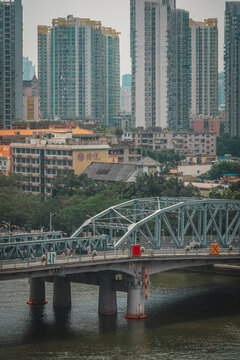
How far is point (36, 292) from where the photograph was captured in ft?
297

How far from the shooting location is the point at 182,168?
199m

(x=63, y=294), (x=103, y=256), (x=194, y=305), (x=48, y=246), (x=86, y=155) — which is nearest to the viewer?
(x=103, y=256)

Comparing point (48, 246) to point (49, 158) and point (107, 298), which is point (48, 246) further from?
point (49, 158)

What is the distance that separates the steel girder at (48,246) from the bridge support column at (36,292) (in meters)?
4.12

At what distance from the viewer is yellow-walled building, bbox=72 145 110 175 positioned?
164m

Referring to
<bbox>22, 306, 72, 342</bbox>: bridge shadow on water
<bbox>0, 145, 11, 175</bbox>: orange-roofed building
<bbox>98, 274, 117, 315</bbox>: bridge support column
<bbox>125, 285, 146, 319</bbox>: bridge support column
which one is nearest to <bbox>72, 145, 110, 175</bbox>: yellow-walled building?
<bbox>0, 145, 11, 175</bbox>: orange-roofed building

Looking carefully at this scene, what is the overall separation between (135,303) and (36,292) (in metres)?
11.3

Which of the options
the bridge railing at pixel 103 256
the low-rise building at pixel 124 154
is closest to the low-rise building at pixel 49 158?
the low-rise building at pixel 124 154

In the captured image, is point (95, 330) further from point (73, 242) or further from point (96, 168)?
point (96, 168)

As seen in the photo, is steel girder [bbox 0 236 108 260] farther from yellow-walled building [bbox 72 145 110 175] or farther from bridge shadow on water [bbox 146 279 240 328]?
yellow-walled building [bbox 72 145 110 175]

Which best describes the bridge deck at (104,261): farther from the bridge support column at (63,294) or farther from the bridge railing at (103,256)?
the bridge support column at (63,294)

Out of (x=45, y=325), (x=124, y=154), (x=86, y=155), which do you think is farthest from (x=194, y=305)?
(x=124, y=154)

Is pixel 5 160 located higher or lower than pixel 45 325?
higher

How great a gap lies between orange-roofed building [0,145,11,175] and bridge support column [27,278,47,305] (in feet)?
290
